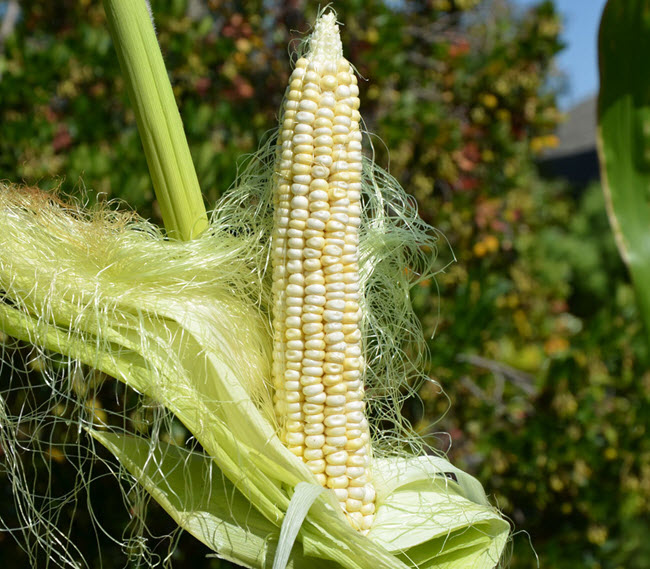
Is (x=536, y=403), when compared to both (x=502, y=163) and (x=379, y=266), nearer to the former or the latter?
(x=502, y=163)

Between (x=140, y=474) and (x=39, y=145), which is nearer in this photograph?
(x=140, y=474)

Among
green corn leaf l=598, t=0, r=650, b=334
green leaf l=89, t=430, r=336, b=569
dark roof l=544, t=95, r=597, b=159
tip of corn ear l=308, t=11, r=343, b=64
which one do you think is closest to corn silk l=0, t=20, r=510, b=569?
green leaf l=89, t=430, r=336, b=569

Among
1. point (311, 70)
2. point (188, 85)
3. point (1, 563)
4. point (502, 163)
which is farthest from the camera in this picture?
point (502, 163)

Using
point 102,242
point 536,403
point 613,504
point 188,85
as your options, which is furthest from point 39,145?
point 613,504

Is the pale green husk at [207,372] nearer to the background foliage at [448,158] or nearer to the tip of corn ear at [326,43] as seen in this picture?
the tip of corn ear at [326,43]

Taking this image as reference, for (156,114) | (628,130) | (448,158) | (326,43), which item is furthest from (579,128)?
(156,114)

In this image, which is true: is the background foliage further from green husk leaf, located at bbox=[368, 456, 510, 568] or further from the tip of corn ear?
green husk leaf, located at bbox=[368, 456, 510, 568]

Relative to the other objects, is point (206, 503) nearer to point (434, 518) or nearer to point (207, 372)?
point (207, 372)
